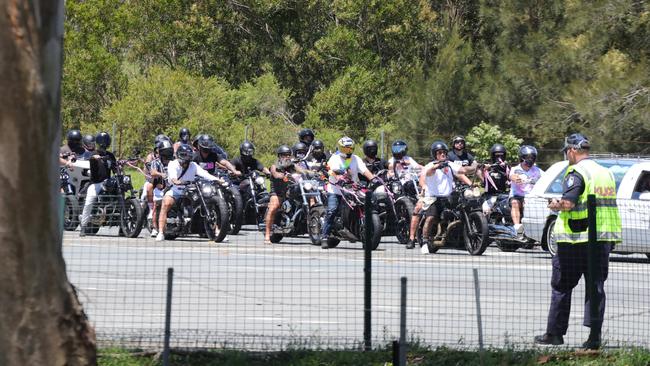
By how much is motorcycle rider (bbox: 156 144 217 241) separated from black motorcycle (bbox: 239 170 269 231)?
5.25ft

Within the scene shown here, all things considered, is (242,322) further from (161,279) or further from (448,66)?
(448,66)

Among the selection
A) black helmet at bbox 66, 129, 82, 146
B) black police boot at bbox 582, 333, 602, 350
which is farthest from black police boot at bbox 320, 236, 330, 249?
black police boot at bbox 582, 333, 602, 350

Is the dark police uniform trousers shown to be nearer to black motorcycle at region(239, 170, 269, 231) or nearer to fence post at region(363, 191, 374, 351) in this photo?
fence post at region(363, 191, 374, 351)

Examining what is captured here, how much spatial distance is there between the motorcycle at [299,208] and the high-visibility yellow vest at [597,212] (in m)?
10.7

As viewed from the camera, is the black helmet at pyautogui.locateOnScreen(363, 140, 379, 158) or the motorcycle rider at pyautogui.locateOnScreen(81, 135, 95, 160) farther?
the motorcycle rider at pyautogui.locateOnScreen(81, 135, 95, 160)

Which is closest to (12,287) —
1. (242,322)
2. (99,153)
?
(242,322)

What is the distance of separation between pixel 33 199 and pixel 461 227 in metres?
13.7

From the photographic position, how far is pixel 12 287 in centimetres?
738

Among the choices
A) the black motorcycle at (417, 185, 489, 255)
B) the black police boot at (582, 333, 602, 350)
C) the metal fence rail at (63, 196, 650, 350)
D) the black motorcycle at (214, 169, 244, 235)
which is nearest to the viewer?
the black police boot at (582, 333, 602, 350)

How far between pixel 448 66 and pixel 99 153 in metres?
25.9

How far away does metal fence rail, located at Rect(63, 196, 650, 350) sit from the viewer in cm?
1074

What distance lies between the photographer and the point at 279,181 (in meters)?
22.3

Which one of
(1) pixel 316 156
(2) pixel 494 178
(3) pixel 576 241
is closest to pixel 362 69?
(1) pixel 316 156

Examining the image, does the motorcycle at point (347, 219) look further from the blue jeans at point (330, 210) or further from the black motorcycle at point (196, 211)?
the black motorcycle at point (196, 211)
